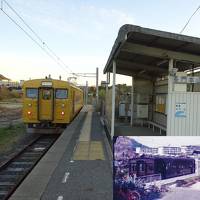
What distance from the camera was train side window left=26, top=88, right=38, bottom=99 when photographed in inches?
775

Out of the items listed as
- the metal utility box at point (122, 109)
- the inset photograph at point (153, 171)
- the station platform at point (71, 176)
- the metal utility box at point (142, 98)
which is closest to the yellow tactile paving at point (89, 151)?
the station platform at point (71, 176)

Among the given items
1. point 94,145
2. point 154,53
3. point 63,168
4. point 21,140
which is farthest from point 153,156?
point 21,140

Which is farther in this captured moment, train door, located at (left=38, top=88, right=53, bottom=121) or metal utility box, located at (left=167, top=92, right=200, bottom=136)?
train door, located at (left=38, top=88, right=53, bottom=121)

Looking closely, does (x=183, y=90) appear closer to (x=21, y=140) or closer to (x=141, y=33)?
(x=141, y=33)

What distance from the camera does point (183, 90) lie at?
35.8 feet

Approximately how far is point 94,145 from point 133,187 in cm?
916

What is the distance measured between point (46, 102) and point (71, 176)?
11187 millimetres

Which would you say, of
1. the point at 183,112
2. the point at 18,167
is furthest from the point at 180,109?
the point at 18,167

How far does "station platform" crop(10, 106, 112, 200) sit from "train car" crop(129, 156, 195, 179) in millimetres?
2437

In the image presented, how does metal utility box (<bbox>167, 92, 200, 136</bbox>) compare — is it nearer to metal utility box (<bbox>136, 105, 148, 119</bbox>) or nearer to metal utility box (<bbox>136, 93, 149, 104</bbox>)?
metal utility box (<bbox>136, 105, 148, 119</bbox>)

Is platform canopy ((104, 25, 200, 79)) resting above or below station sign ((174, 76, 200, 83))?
above

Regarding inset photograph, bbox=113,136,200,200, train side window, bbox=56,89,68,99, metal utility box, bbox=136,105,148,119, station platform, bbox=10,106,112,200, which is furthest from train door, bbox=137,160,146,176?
metal utility box, bbox=136,105,148,119

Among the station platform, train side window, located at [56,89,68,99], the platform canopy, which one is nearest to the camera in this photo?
the station platform

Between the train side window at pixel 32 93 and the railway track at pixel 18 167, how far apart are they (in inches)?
91.5
